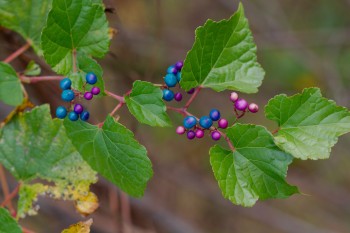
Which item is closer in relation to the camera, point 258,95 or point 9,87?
point 9,87

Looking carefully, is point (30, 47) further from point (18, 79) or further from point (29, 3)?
point (18, 79)

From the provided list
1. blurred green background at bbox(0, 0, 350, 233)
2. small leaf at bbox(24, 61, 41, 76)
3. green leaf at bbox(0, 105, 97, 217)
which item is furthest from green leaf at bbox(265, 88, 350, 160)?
blurred green background at bbox(0, 0, 350, 233)

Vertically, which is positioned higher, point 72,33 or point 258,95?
point 72,33

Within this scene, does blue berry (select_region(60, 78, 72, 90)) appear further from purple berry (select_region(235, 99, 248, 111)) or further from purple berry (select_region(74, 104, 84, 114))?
purple berry (select_region(235, 99, 248, 111))

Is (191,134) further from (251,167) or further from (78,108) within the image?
(78,108)

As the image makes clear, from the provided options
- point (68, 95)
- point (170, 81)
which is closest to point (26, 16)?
point (68, 95)

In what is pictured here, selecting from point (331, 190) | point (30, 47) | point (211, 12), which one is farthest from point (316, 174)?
point (30, 47)
